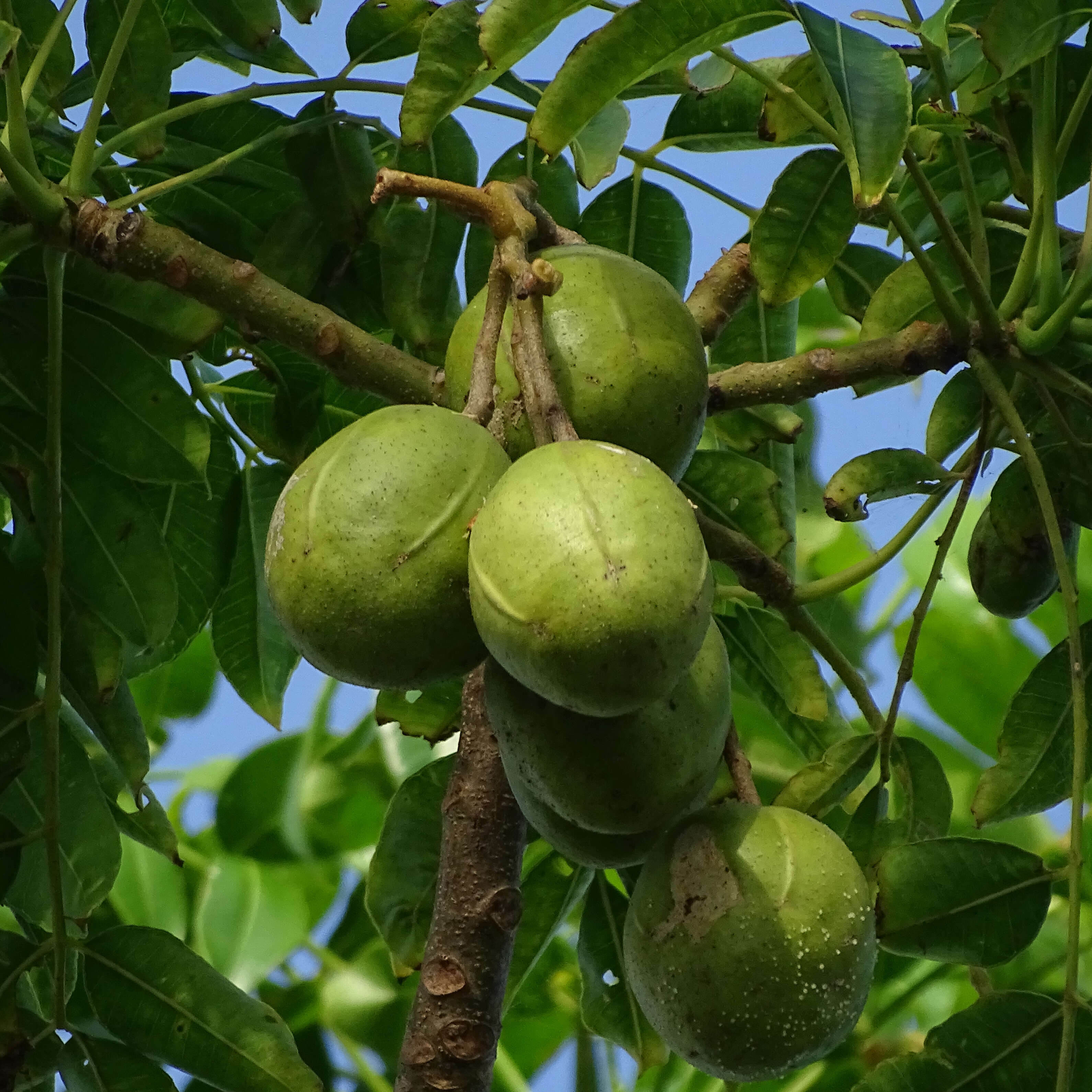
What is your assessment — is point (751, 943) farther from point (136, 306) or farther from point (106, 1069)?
point (136, 306)

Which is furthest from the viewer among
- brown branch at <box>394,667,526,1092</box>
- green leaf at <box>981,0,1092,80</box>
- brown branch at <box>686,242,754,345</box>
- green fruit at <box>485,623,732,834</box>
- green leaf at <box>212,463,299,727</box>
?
green leaf at <box>212,463,299,727</box>

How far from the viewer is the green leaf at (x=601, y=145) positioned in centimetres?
117

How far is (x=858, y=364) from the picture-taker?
1049 millimetres

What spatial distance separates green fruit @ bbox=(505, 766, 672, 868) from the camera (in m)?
0.92

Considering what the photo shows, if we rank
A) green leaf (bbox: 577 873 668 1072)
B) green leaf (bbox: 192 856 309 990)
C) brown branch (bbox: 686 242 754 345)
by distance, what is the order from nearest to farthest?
1. brown branch (bbox: 686 242 754 345)
2. green leaf (bbox: 577 873 668 1072)
3. green leaf (bbox: 192 856 309 990)

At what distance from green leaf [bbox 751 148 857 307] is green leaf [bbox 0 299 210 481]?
457 mm

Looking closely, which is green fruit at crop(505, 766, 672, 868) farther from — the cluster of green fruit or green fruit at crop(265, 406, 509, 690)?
green fruit at crop(265, 406, 509, 690)

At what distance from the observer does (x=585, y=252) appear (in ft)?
3.18

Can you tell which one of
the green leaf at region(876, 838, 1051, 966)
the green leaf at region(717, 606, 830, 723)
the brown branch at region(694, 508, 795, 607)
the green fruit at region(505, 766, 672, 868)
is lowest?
the green leaf at region(876, 838, 1051, 966)

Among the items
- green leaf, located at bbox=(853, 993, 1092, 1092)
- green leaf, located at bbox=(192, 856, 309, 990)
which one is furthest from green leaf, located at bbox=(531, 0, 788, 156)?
green leaf, located at bbox=(192, 856, 309, 990)

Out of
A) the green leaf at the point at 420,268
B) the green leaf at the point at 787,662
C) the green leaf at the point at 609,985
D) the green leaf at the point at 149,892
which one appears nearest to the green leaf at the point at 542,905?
the green leaf at the point at 609,985

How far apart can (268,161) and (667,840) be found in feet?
2.47

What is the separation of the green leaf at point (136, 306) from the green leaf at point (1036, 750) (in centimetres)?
70

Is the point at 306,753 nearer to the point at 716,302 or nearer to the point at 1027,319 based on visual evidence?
the point at 716,302
